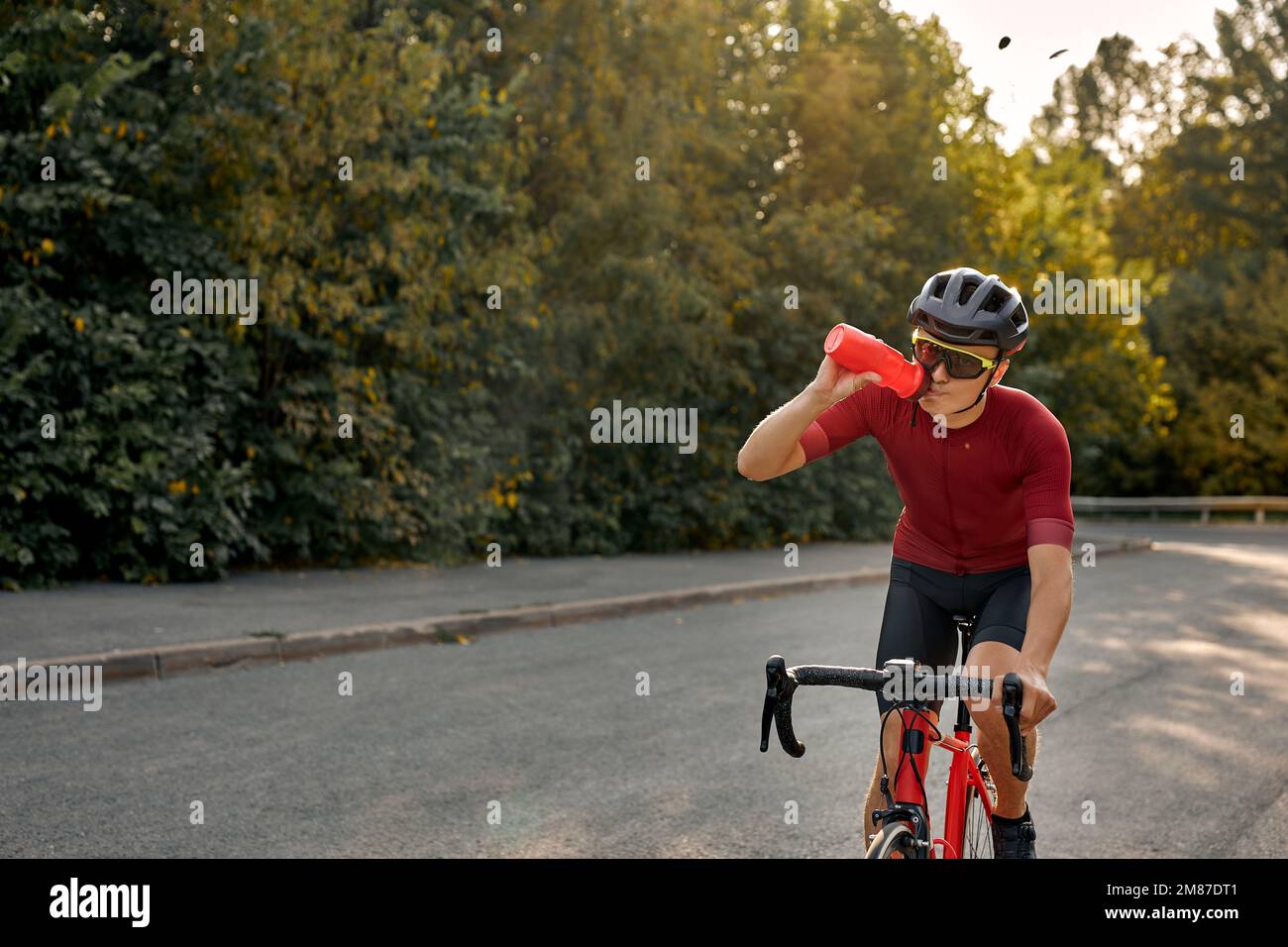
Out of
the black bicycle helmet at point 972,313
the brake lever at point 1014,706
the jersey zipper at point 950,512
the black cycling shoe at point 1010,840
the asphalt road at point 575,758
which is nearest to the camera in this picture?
the brake lever at point 1014,706

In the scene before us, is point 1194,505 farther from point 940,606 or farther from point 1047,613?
point 1047,613

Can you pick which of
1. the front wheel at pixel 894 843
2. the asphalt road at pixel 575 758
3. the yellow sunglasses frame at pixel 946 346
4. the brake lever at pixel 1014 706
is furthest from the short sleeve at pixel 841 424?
the asphalt road at pixel 575 758

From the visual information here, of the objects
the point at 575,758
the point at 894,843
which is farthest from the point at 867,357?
the point at 575,758

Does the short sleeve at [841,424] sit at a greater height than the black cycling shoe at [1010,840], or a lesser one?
greater

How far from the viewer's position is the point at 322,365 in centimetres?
1475

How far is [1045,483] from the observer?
3.06 m

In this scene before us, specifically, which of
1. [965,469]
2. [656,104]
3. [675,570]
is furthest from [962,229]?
[965,469]

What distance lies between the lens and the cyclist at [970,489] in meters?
2.88

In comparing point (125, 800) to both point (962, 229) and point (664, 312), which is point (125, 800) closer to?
point (664, 312)

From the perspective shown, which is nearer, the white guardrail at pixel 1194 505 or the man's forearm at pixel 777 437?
the man's forearm at pixel 777 437

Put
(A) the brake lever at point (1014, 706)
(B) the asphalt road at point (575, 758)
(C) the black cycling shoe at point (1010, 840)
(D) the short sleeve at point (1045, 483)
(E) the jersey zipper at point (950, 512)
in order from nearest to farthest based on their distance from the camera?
(A) the brake lever at point (1014, 706), (D) the short sleeve at point (1045, 483), (E) the jersey zipper at point (950, 512), (C) the black cycling shoe at point (1010, 840), (B) the asphalt road at point (575, 758)

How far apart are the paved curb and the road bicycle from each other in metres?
6.70

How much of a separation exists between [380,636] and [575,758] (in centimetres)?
401

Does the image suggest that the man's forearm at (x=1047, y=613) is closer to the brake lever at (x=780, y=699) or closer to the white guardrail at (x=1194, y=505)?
the brake lever at (x=780, y=699)
